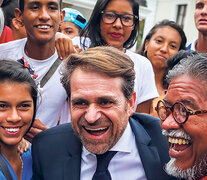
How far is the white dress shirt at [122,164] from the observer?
2.44 metres

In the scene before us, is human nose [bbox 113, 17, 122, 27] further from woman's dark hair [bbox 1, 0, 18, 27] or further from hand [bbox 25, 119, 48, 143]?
woman's dark hair [bbox 1, 0, 18, 27]

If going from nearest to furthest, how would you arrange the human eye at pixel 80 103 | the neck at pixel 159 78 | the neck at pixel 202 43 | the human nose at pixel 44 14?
1. the human eye at pixel 80 103
2. the human nose at pixel 44 14
3. the neck at pixel 202 43
4. the neck at pixel 159 78

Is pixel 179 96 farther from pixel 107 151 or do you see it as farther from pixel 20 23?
pixel 20 23

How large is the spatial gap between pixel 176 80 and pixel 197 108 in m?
0.32

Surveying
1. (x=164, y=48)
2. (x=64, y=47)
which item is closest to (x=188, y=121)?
(x=64, y=47)

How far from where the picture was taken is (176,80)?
2.29m

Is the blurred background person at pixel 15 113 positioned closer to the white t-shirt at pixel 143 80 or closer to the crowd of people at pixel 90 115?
the crowd of people at pixel 90 115

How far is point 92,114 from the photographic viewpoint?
233cm

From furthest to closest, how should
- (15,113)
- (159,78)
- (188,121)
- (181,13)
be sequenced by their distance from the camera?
(181,13)
(159,78)
(15,113)
(188,121)

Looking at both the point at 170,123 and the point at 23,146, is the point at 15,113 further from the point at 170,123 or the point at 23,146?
the point at 170,123

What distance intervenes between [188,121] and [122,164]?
685 millimetres

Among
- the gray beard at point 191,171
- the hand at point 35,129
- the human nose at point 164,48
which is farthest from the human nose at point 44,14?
the human nose at point 164,48

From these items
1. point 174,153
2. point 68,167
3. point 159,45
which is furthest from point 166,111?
point 159,45

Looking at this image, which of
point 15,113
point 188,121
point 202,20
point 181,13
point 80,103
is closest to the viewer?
point 188,121
